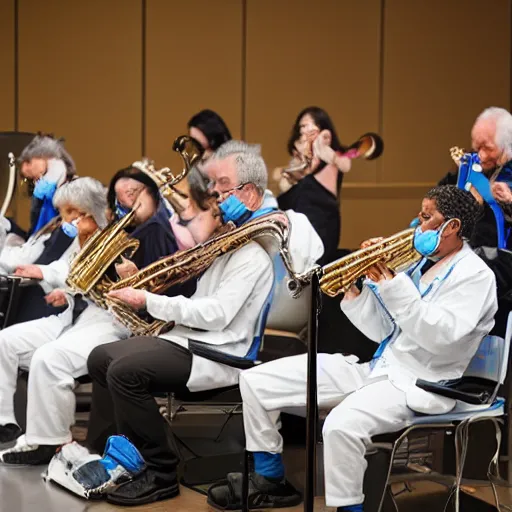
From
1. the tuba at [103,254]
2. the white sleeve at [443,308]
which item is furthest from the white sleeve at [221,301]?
the white sleeve at [443,308]

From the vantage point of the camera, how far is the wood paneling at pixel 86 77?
714cm

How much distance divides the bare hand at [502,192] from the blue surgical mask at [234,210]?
3.02 ft

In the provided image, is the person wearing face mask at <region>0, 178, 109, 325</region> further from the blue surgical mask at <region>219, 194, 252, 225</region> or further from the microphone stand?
the microphone stand

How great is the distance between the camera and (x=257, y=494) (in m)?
3.59

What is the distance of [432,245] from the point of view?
3.28 meters

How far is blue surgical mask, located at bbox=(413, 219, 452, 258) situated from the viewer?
3289 mm

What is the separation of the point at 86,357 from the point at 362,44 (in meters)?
3.57

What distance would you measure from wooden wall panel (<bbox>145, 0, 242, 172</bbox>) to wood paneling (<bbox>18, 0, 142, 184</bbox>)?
0.42ft

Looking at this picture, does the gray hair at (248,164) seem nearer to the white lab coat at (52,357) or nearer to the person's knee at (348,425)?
the white lab coat at (52,357)

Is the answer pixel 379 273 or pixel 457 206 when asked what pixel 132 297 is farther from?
pixel 457 206

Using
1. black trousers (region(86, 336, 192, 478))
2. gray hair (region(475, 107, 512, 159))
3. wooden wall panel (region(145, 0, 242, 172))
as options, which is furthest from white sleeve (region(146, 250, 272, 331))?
wooden wall panel (region(145, 0, 242, 172))

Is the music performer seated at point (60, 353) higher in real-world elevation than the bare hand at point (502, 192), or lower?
lower

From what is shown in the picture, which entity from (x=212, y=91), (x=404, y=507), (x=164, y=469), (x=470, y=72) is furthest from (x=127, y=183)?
(x=470, y=72)

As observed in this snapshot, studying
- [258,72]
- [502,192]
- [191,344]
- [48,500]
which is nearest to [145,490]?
[48,500]
